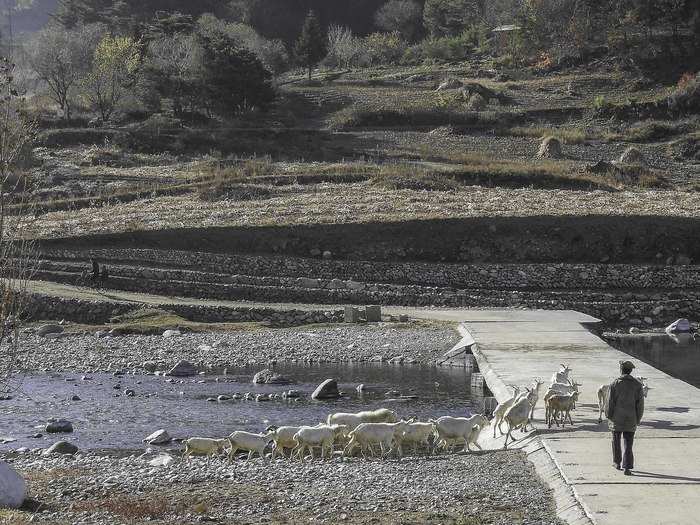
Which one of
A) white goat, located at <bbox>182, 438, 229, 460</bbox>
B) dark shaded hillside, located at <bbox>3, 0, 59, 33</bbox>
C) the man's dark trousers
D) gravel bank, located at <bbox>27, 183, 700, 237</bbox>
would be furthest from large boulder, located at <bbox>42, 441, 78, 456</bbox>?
dark shaded hillside, located at <bbox>3, 0, 59, 33</bbox>

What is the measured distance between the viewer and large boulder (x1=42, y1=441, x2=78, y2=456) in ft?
62.3

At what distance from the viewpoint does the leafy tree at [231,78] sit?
84.9 m

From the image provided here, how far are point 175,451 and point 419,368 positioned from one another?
11.4 meters

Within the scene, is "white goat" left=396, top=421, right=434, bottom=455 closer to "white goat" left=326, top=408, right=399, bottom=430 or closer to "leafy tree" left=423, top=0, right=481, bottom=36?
"white goat" left=326, top=408, right=399, bottom=430

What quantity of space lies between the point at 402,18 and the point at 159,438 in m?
121

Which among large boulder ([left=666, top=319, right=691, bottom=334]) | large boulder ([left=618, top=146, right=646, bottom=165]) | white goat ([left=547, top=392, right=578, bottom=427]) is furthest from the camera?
large boulder ([left=618, top=146, right=646, bottom=165])

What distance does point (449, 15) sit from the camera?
133 metres

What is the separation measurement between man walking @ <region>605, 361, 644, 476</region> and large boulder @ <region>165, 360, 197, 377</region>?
16.0 meters

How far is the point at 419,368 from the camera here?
2934cm

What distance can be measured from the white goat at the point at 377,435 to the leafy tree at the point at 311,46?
9785 centimetres

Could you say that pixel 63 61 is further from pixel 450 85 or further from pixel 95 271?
pixel 95 271

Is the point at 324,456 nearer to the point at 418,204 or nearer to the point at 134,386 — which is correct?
the point at 134,386

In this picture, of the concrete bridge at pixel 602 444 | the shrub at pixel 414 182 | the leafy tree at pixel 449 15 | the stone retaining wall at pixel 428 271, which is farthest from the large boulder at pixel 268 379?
the leafy tree at pixel 449 15

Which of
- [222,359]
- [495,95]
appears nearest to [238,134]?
[495,95]
